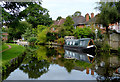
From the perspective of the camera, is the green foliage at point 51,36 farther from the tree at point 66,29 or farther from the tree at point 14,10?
the tree at point 14,10

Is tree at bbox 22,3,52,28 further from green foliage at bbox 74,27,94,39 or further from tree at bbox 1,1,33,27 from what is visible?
tree at bbox 1,1,33,27

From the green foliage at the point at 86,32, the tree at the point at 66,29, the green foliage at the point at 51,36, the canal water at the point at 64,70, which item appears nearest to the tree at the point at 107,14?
the canal water at the point at 64,70

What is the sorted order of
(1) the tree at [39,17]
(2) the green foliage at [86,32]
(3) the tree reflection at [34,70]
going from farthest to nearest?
(1) the tree at [39,17]
(2) the green foliage at [86,32]
(3) the tree reflection at [34,70]

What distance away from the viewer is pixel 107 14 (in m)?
19.8

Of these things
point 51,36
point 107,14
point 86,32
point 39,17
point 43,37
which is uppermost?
point 39,17

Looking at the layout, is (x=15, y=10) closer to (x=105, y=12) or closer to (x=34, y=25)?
(x=105, y=12)

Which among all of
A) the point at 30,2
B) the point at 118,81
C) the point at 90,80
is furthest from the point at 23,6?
the point at 118,81

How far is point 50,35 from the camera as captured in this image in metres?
45.1

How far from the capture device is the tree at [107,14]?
760 inches

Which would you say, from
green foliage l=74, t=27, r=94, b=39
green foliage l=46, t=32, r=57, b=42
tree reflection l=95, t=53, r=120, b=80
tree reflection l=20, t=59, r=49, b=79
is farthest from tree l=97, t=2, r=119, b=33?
green foliage l=46, t=32, r=57, b=42

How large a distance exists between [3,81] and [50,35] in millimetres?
37749

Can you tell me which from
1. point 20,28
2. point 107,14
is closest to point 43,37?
point 107,14

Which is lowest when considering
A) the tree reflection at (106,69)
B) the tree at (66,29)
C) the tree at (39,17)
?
the tree reflection at (106,69)

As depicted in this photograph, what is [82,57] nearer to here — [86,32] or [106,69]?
[106,69]
